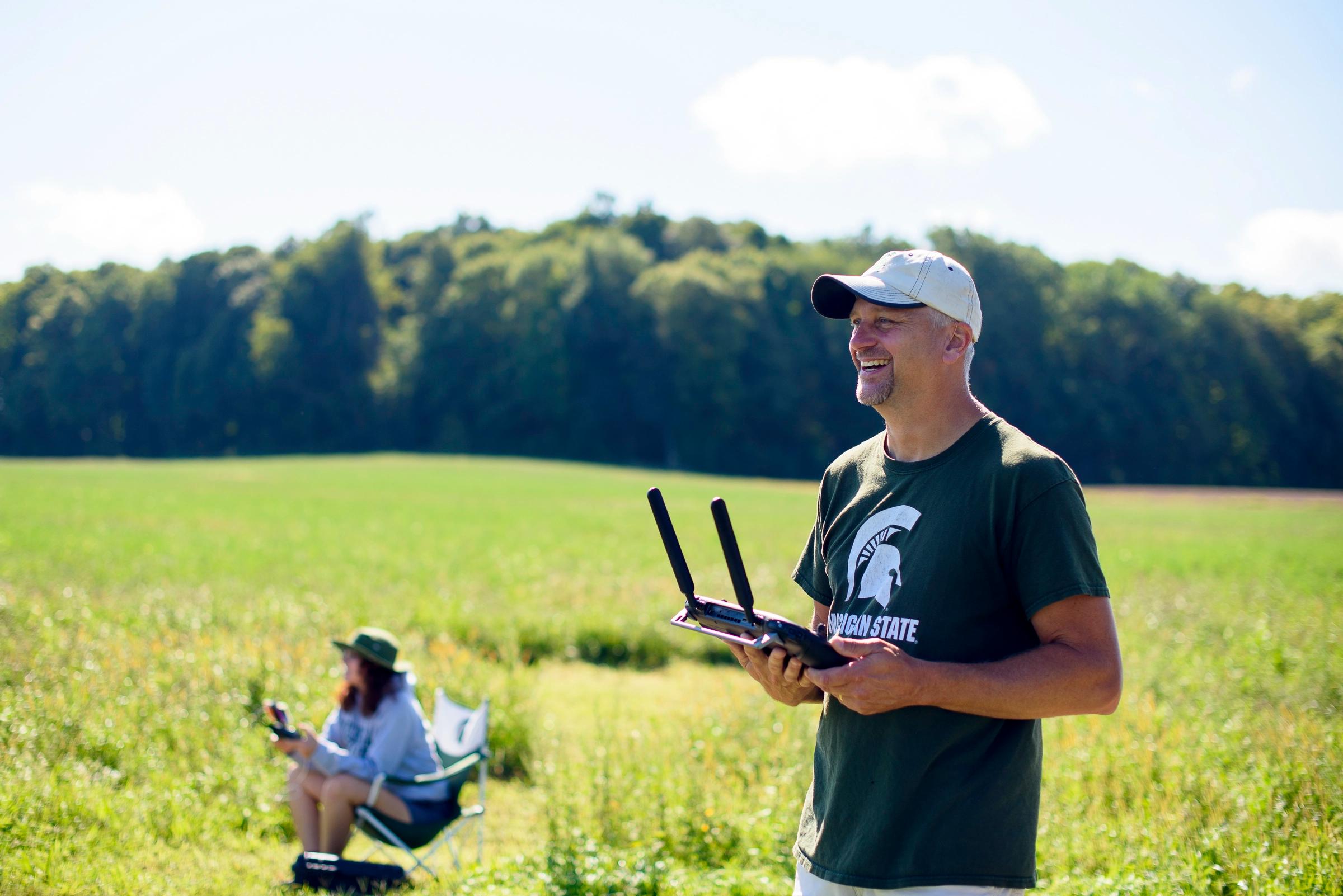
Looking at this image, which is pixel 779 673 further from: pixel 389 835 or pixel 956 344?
pixel 389 835

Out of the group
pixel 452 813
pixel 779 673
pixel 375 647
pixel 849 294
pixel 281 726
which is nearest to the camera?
pixel 779 673

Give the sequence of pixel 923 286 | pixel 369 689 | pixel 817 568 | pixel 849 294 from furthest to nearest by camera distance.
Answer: pixel 369 689, pixel 817 568, pixel 849 294, pixel 923 286

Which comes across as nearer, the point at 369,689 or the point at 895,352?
the point at 895,352

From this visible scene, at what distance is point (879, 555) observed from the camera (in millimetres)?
2678

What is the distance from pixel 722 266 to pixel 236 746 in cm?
6774

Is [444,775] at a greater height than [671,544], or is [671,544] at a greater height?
[671,544]

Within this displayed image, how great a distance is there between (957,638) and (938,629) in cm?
5

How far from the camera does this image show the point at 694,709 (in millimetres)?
8609

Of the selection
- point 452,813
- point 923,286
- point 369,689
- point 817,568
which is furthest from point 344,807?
point 923,286

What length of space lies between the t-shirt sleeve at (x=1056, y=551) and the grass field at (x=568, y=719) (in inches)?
115

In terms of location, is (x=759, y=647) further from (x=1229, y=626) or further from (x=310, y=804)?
(x=1229, y=626)

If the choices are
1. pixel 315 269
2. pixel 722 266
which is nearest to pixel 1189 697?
pixel 722 266

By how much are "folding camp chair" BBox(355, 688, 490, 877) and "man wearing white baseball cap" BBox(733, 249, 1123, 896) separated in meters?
3.46

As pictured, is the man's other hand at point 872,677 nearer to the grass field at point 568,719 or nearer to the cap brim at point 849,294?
the cap brim at point 849,294
